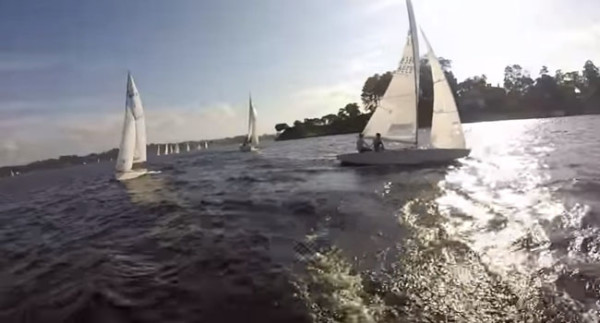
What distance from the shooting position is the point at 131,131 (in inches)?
1575

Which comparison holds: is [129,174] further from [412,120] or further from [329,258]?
[329,258]

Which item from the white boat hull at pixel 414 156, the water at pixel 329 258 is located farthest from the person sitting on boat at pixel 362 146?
the water at pixel 329 258

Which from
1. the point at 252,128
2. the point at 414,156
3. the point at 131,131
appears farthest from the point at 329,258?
the point at 252,128

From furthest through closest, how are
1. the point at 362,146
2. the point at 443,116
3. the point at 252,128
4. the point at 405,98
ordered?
the point at 252,128 → the point at 362,146 → the point at 405,98 → the point at 443,116

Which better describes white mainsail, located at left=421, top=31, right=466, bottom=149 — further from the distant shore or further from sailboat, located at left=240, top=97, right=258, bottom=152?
the distant shore

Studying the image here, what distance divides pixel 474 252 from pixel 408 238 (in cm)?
216

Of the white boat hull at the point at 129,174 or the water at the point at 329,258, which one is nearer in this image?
the water at the point at 329,258

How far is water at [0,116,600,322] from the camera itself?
28.3 feet

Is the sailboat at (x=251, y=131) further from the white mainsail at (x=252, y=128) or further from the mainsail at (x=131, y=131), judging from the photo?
the mainsail at (x=131, y=131)

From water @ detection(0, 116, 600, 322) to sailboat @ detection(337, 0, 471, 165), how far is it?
9.71 m

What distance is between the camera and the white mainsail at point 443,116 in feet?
108

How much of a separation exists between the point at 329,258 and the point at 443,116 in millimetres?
24071

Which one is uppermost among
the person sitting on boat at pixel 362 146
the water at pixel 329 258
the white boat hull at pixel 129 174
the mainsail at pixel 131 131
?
the mainsail at pixel 131 131

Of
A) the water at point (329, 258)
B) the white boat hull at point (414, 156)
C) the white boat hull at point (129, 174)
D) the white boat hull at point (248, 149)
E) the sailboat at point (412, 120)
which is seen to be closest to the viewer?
the water at point (329, 258)
